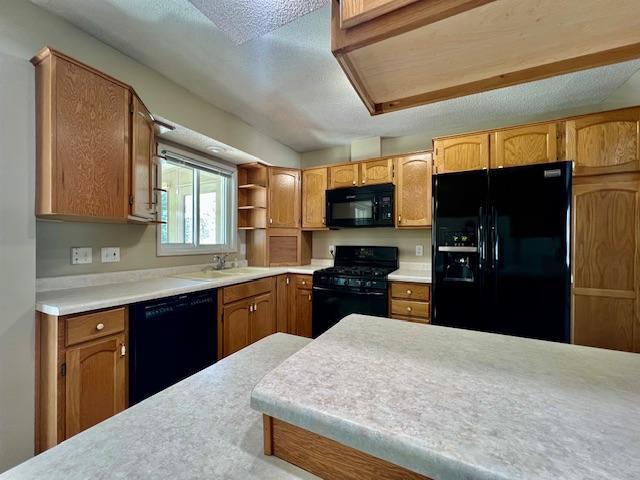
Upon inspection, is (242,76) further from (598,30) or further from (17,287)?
A: (598,30)

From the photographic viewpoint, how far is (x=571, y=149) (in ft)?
6.75

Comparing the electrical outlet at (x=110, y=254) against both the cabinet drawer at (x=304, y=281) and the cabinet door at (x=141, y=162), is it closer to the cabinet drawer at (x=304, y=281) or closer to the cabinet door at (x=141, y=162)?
the cabinet door at (x=141, y=162)

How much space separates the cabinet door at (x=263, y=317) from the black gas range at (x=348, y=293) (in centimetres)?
44

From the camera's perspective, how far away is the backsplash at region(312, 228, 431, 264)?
3.05m

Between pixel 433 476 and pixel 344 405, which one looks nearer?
pixel 433 476

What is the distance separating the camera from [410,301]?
8.17 ft

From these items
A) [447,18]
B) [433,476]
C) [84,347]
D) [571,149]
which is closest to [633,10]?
[447,18]

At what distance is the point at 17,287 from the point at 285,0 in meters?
1.85

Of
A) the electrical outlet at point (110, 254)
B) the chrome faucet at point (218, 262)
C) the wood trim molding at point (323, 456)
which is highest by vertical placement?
the electrical outlet at point (110, 254)

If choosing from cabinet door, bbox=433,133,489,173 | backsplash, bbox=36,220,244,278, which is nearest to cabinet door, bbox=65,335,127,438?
backsplash, bbox=36,220,244,278

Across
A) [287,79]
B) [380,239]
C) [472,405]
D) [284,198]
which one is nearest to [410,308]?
[380,239]

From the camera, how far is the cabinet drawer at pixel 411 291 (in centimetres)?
244

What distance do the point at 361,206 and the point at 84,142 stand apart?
2.33 meters

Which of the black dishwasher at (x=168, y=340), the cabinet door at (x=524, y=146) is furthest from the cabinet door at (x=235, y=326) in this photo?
the cabinet door at (x=524, y=146)
